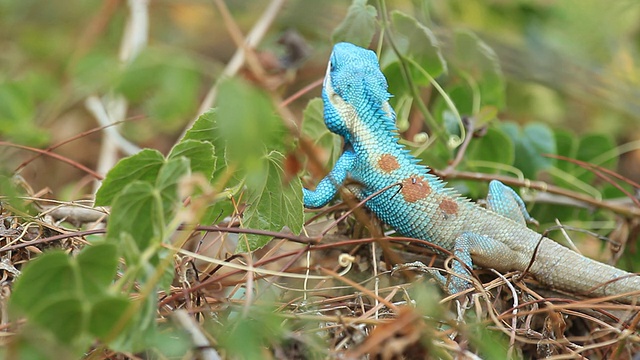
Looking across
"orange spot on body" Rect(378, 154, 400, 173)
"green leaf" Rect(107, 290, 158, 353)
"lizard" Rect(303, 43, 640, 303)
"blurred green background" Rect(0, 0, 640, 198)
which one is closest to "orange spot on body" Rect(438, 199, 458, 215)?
"lizard" Rect(303, 43, 640, 303)

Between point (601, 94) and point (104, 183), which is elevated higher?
point (104, 183)

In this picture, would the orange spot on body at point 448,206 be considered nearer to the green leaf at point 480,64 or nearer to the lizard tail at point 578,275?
the lizard tail at point 578,275

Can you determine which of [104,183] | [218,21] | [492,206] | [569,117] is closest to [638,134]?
[569,117]

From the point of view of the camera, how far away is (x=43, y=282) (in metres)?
1.63

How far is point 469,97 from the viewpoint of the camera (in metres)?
3.54

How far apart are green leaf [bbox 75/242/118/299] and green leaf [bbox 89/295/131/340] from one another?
60 millimetres

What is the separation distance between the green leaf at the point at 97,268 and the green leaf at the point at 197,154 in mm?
414

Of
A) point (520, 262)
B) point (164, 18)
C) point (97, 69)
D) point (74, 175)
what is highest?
point (97, 69)

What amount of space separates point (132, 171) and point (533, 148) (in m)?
2.22

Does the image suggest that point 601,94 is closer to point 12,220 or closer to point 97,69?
point 97,69

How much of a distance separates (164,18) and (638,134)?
3.84m

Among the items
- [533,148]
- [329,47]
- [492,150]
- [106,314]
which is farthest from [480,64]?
[106,314]

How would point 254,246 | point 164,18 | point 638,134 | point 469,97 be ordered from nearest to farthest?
point 254,246
point 469,97
point 638,134
point 164,18

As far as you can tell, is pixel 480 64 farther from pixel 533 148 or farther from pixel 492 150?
pixel 533 148
